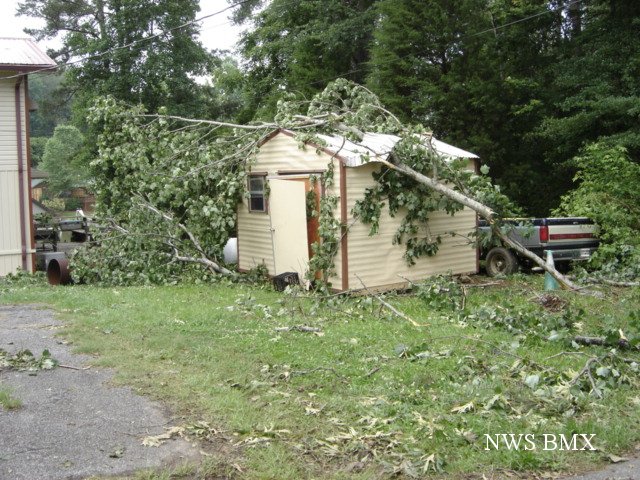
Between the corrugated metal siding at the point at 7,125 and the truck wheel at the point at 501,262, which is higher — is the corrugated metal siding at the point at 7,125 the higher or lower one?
the higher one

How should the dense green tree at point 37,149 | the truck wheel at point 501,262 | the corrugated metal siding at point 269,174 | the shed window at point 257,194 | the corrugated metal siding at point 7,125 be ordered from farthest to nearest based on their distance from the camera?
the dense green tree at point 37,149
the corrugated metal siding at point 7,125
the truck wheel at point 501,262
the shed window at point 257,194
the corrugated metal siding at point 269,174

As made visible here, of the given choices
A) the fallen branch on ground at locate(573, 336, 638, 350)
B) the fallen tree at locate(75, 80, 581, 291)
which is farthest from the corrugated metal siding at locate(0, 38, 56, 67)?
the fallen branch on ground at locate(573, 336, 638, 350)

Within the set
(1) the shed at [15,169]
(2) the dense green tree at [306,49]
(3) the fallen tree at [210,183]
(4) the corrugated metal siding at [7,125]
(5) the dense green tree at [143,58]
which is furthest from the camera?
(5) the dense green tree at [143,58]

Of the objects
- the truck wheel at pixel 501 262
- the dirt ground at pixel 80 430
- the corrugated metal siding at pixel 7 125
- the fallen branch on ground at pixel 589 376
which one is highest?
the corrugated metal siding at pixel 7 125

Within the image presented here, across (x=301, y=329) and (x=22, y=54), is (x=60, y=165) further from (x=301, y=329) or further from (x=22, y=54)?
(x=301, y=329)

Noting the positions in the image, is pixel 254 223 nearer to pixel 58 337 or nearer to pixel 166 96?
pixel 58 337

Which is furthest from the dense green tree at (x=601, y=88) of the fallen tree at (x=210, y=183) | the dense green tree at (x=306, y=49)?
the dense green tree at (x=306, y=49)

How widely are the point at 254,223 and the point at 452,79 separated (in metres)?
7.80

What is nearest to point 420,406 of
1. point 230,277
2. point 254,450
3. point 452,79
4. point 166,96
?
point 254,450

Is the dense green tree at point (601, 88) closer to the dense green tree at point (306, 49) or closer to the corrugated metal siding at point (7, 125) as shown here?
the dense green tree at point (306, 49)

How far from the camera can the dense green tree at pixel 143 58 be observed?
27000 mm

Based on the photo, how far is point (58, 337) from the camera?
794cm

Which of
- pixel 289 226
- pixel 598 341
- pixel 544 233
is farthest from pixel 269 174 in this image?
pixel 598 341

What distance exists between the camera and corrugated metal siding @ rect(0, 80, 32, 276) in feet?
50.0
